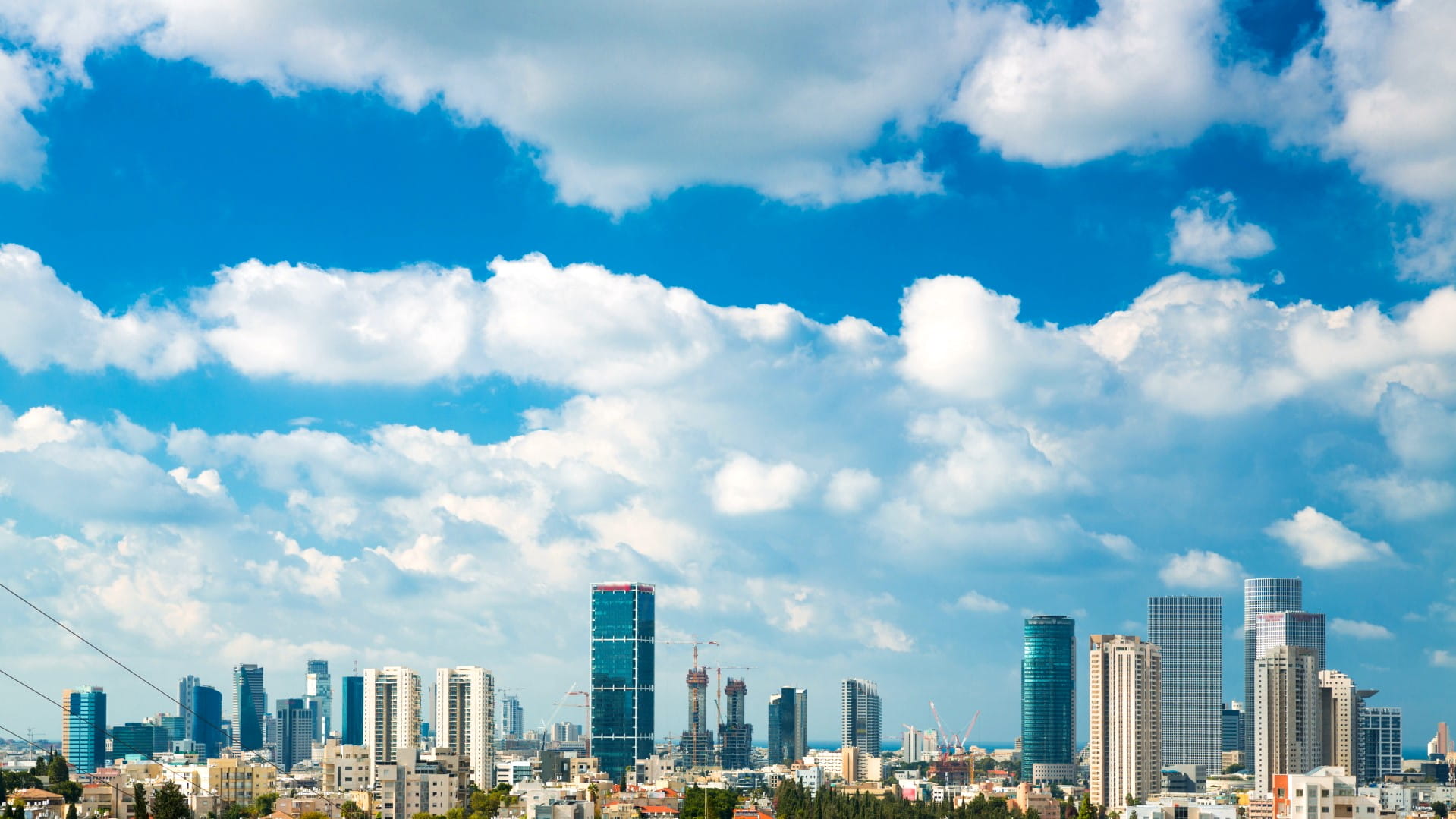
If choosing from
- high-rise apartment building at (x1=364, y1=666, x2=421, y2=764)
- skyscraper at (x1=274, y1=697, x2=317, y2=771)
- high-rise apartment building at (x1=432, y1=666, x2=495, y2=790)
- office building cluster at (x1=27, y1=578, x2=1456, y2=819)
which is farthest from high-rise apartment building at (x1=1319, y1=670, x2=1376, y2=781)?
skyscraper at (x1=274, y1=697, x2=317, y2=771)

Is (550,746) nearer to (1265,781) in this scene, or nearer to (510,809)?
(1265,781)

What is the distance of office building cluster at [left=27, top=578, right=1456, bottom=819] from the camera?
62.1 m

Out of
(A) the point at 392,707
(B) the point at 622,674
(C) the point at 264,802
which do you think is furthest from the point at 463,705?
(C) the point at 264,802

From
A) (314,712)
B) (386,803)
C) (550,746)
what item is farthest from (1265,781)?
(314,712)

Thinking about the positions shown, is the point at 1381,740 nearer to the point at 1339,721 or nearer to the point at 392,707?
the point at 1339,721

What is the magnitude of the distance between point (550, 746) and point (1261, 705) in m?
82.8

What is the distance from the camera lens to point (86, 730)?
373ft

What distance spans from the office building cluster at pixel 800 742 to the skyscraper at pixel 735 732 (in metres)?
0.21

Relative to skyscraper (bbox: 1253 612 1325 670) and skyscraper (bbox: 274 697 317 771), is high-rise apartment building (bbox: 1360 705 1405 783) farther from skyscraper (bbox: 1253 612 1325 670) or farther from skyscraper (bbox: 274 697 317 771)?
skyscraper (bbox: 274 697 317 771)

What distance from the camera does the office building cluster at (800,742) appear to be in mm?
62094

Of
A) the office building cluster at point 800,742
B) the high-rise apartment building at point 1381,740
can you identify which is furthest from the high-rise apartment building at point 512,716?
the high-rise apartment building at point 1381,740

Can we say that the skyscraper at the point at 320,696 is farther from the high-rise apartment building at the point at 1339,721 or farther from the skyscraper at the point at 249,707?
the high-rise apartment building at the point at 1339,721

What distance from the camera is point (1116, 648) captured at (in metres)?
90.1

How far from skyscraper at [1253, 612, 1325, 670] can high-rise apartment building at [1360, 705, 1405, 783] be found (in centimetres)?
2250
